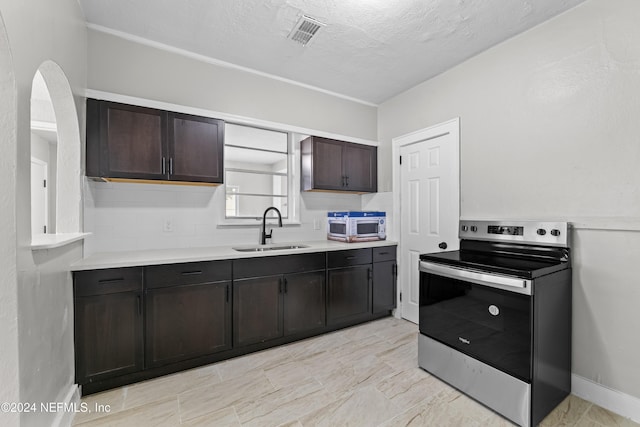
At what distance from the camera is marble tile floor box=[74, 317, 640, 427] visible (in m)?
1.76

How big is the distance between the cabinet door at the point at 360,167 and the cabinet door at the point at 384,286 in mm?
984

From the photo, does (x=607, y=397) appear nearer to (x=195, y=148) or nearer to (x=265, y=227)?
(x=265, y=227)

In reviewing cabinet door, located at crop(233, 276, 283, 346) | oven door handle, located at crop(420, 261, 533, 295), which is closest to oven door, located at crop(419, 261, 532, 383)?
oven door handle, located at crop(420, 261, 533, 295)

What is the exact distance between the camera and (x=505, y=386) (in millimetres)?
1776

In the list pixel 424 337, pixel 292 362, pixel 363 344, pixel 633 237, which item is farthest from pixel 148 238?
pixel 633 237

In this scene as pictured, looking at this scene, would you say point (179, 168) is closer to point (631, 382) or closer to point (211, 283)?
point (211, 283)

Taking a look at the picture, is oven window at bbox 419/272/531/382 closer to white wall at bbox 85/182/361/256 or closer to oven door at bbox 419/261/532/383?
oven door at bbox 419/261/532/383

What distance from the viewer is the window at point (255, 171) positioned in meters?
3.09

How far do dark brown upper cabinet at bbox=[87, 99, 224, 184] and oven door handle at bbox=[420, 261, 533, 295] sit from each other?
1993 millimetres

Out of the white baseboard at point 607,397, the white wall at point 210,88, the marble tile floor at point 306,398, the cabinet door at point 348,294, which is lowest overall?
the marble tile floor at point 306,398

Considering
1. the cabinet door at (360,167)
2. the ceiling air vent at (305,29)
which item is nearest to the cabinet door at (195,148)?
the ceiling air vent at (305,29)

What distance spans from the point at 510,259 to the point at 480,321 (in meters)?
0.58

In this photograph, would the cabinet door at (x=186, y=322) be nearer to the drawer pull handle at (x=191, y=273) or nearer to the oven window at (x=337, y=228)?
the drawer pull handle at (x=191, y=273)

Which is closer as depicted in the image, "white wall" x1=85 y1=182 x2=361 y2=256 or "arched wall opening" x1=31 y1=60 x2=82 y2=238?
"arched wall opening" x1=31 y1=60 x2=82 y2=238
